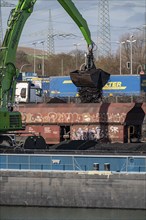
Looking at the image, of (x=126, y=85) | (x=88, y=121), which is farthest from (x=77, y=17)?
(x=126, y=85)

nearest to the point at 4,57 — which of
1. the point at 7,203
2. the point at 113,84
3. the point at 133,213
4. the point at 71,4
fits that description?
the point at 71,4

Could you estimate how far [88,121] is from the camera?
3656 cm

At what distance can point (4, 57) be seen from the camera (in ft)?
97.8

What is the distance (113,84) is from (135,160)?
110ft

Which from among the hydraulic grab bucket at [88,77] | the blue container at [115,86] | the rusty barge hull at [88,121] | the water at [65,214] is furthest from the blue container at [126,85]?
the water at [65,214]

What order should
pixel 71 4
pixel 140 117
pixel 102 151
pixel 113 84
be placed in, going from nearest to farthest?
1. pixel 102 151
2. pixel 71 4
3. pixel 140 117
4. pixel 113 84

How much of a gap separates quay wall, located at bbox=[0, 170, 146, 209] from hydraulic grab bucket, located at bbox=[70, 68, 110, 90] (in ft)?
29.8

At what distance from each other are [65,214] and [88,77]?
9.85m

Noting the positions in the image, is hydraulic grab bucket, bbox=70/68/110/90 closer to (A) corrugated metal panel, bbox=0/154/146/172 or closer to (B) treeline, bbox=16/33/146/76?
(A) corrugated metal panel, bbox=0/154/146/172

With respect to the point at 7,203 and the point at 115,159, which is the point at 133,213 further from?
the point at 7,203

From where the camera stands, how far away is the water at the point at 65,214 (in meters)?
24.5

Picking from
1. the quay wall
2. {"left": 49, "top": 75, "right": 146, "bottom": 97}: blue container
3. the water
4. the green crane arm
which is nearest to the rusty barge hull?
the green crane arm

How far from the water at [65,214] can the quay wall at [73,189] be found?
0.85ft

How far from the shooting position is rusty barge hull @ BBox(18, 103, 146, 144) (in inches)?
1422
